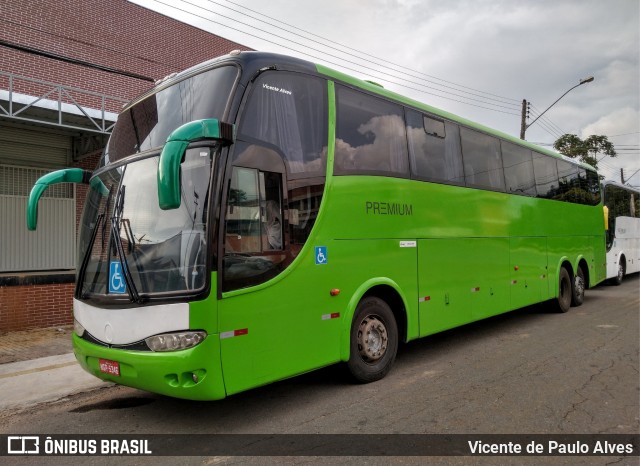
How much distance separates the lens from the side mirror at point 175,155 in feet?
11.2

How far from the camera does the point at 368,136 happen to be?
5867 millimetres

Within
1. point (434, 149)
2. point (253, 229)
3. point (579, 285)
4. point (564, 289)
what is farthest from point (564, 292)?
point (253, 229)

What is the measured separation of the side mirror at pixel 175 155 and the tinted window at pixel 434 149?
3330 mm

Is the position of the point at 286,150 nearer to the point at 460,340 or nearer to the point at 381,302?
the point at 381,302

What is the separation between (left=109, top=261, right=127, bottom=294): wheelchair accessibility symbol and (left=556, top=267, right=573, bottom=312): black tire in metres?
9.69

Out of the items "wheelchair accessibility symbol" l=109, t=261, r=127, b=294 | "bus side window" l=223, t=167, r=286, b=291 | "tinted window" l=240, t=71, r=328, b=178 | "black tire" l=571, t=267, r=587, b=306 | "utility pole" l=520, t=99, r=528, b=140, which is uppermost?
"utility pole" l=520, t=99, r=528, b=140

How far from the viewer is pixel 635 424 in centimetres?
432

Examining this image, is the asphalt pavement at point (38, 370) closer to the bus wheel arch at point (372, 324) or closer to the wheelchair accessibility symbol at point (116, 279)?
the wheelchair accessibility symbol at point (116, 279)

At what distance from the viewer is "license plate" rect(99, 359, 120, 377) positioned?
4266 millimetres

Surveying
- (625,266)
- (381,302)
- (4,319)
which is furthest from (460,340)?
(625,266)

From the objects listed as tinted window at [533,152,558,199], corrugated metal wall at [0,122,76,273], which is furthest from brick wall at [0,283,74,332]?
tinted window at [533,152,558,199]

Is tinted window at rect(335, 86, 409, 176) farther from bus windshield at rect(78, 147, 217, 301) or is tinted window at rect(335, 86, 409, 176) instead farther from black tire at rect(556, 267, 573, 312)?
black tire at rect(556, 267, 573, 312)

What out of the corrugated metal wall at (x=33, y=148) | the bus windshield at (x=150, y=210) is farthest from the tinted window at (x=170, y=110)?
the corrugated metal wall at (x=33, y=148)
